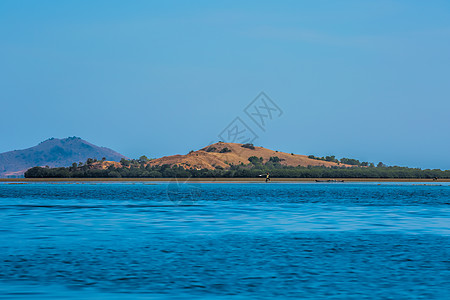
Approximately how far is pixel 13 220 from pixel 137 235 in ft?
54.9

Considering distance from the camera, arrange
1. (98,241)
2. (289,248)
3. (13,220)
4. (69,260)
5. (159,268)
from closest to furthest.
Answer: (159,268), (69,260), (289,248), (98,241), (13,220)

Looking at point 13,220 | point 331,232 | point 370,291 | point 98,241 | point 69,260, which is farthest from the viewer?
Answer: point 13,220

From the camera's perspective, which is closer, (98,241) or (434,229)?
(98,241)

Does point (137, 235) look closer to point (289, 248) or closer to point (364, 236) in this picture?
point (289, 248)

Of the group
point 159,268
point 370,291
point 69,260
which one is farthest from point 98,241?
point 370,291

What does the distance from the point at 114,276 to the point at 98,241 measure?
465 inches

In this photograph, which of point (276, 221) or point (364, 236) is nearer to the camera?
point (364, 236)

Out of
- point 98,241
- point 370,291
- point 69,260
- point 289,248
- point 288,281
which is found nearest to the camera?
point 370,291

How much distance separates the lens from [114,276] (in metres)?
23.6

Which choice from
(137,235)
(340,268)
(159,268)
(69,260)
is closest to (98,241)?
Answer: (137,235)

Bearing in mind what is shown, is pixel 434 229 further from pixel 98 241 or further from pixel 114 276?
pixel 114 276

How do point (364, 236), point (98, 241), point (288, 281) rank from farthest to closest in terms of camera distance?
point (364, 236) → point (98, 241) → point (288, 281)

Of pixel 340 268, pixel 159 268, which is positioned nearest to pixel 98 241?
pixel 159 268

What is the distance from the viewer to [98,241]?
115ft
